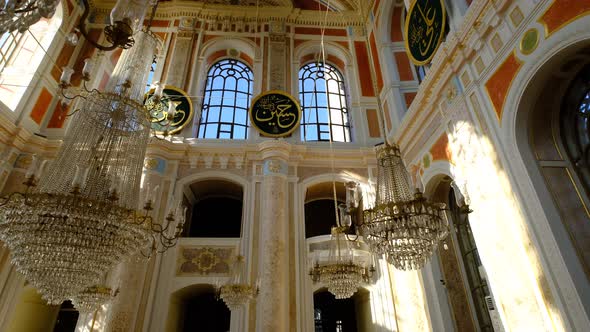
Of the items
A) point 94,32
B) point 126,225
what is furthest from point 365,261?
point 94,32

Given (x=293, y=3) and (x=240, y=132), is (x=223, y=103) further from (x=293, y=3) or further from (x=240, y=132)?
(x=293, y=3)

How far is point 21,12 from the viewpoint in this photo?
5.54ft

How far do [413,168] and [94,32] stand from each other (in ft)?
26.2

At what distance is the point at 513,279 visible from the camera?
10.4 feet

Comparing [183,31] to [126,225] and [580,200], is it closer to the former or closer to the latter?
[126,225]

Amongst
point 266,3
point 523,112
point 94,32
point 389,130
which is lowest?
point 523,112

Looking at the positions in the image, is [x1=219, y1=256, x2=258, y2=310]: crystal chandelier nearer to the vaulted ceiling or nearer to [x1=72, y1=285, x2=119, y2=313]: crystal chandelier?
[x1=72, y1=285, x2=119, y2=313]: crystal chandelier

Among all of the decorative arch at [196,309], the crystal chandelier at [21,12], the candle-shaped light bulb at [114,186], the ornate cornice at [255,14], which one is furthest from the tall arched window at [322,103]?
the crystal chandelier at [21,12]

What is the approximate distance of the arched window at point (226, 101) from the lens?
7605mm

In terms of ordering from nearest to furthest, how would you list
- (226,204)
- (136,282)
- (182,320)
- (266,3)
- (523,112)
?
(523,112)
(136,282)
(182,320)
(226,204)
(266,3)

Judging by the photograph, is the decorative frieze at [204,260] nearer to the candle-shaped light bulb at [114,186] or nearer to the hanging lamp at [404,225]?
the candle-shaped light bulb at [114,186]

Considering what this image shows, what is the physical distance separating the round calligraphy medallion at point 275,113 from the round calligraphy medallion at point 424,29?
8.82 ft

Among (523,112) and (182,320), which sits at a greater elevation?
(523,112)

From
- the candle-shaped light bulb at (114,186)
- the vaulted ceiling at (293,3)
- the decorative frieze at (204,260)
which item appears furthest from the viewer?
the vaulted ceiling at (293,3)
